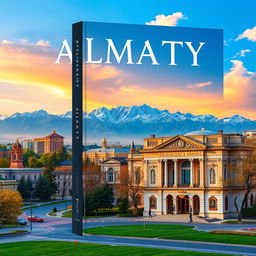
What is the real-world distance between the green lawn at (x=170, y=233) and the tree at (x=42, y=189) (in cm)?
5475

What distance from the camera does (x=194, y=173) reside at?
78.9 m

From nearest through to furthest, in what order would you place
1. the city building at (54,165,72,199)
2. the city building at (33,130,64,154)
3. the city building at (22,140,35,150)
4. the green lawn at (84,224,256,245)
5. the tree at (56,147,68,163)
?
1. the green lawn at (84,224,256,245)
2. the city building at (54,165,72,199)
3. the tree at (56,147,68,163)
4. the city building at (33,130,64,154)
5. the city building at (22,140,35,150)

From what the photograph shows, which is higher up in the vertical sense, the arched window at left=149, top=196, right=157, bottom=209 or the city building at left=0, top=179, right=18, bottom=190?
the city building at left=0, top=179, right=18, bottom=190

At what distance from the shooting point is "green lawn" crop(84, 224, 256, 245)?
49438mm

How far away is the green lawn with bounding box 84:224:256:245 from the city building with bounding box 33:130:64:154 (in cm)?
11689

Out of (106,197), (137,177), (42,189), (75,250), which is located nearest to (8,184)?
(42,189)

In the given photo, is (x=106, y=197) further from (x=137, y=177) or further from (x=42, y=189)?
(x=42, y=189)

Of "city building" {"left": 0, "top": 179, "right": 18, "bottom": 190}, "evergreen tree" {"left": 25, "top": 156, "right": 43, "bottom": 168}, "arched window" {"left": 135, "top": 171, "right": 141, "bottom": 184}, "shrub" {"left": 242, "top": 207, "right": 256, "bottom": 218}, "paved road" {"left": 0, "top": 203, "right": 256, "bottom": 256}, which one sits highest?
"evergreen tree" {"left": 25, "top": 156, "right": 43, "bottom": 168}

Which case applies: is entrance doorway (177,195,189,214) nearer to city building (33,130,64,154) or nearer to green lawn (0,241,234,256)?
green lawn (0,241,234,256)

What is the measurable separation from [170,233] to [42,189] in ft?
214

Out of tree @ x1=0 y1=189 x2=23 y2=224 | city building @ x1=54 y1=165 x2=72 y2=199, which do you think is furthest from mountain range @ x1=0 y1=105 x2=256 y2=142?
city building @ x1=54 y1=165 x2=72 y2=199

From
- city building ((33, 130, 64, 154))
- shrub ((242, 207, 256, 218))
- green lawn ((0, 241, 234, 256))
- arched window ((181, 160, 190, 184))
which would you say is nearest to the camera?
green lawn ((0, 241, 234, 256))

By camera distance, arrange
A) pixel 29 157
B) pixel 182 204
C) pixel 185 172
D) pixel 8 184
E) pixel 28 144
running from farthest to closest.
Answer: pixel 28 144 → pixel 29 157 → pixel 8 184 → pixel 185 172 → pixel 182 204

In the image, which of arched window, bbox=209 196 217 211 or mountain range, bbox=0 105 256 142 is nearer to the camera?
arched window, bbox=209 196 217 211
